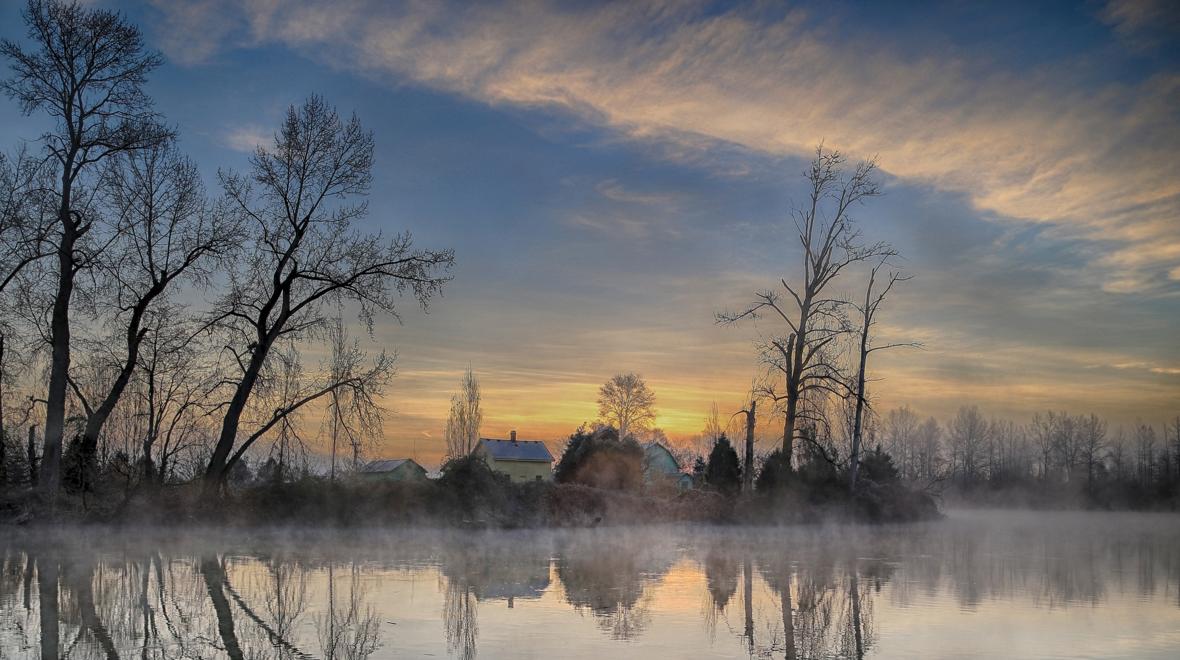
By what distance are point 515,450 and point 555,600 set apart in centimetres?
5779

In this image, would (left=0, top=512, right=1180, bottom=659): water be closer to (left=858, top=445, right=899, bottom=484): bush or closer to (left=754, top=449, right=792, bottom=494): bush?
(left=754, top=449, right=792, bottom=494): bush

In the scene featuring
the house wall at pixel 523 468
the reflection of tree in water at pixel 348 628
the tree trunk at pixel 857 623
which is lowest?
the house wall at pixel 523 468

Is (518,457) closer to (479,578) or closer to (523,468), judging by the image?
(523,468)

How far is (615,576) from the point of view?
13.6 metres

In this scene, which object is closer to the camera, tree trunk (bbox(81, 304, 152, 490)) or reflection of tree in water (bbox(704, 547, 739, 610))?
reflection of tree in water (bbox(704, 547, 739, 610))

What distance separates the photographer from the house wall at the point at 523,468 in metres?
65.6

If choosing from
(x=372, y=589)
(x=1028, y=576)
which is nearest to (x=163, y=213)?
(x=372, y=589)

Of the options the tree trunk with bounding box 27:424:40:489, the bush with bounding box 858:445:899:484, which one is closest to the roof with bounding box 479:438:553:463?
the bush with bounding box 858:445:899:484

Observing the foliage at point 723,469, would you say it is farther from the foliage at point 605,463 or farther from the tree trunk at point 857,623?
the tree trunk at point 857,623

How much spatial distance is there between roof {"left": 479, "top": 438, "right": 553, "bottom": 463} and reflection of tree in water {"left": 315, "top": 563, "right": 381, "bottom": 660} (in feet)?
182

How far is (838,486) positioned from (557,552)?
59.0 feet

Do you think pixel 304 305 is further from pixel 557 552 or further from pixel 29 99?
pixel 557 552

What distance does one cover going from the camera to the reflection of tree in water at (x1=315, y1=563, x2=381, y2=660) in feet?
25.5

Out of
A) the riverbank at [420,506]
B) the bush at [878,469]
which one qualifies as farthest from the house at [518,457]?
the riverbank at [420,506]
